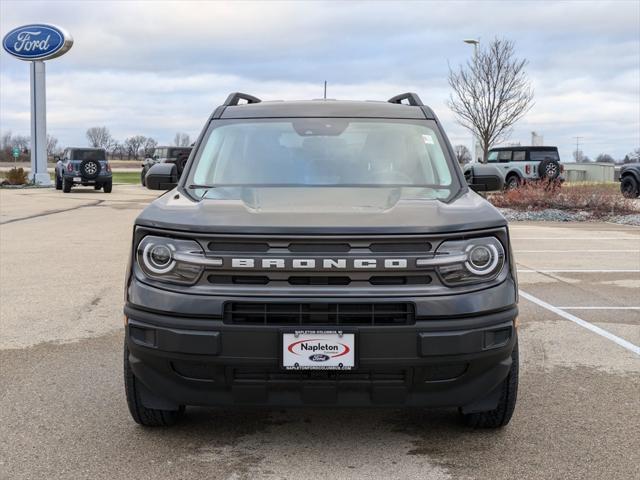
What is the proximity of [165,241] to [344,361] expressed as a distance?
96 cm

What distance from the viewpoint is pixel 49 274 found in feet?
29.1

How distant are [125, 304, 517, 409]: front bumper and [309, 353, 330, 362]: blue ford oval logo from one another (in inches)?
4.4

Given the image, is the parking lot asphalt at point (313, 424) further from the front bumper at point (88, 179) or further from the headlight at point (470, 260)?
the front bumper at point (88, 179)

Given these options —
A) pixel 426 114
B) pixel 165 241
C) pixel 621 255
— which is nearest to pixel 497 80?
pixel 621 255

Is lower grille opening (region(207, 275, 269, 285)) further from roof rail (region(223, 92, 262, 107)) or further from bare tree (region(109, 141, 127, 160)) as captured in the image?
bare tree (region(109, 141, 127, 160))

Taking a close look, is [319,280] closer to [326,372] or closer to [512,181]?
[326,372]

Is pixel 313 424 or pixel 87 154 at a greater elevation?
pixel 87 154

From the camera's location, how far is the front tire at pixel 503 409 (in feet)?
11.6

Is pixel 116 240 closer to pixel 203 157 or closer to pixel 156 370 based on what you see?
pixel 203 157

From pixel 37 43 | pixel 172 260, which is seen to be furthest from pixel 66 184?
pixel 172 260

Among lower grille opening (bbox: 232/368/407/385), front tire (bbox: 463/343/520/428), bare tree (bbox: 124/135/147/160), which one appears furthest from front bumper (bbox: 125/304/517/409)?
bare tree (bbox: 124/135/147/160)

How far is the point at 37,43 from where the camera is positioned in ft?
120

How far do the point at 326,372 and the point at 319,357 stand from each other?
121 mm

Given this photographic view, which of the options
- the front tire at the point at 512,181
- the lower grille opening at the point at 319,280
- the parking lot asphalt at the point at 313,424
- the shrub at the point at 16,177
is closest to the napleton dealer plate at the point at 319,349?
the lower grille opening at the point at 319,280
